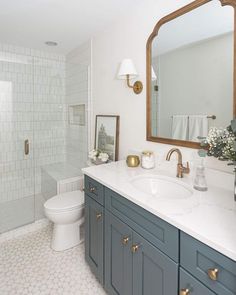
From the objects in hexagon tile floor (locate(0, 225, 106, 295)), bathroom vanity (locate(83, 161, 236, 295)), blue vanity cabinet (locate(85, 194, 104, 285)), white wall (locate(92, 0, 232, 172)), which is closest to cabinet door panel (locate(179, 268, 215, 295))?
bathroom vanity (locate(83, 161, 236, 295))

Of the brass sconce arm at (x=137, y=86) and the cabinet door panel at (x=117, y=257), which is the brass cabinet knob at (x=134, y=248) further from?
the brass sconce arm at (x=137, y=86)

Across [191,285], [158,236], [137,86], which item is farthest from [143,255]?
[137,86]

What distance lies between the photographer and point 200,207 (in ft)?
3.12

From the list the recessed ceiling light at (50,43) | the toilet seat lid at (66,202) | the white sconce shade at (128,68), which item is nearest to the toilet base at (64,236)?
the toilet seat lid at (66,202)

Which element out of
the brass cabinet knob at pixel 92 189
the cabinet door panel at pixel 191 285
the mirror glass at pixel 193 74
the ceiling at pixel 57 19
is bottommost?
the cabinet door panel at pixel 191 285

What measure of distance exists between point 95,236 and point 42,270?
65cm

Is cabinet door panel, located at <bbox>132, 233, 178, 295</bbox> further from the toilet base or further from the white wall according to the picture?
the toilet base

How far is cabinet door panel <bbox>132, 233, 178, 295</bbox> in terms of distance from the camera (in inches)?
35.0

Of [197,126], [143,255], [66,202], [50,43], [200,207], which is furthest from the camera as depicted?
[50,43]

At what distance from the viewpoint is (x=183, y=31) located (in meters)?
1.43

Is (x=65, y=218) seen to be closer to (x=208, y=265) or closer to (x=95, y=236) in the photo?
(x=95, y=236)

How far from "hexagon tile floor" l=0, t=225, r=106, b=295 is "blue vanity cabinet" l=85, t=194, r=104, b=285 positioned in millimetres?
155

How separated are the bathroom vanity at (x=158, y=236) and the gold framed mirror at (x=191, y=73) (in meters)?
0.35

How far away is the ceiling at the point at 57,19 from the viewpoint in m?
1.79
